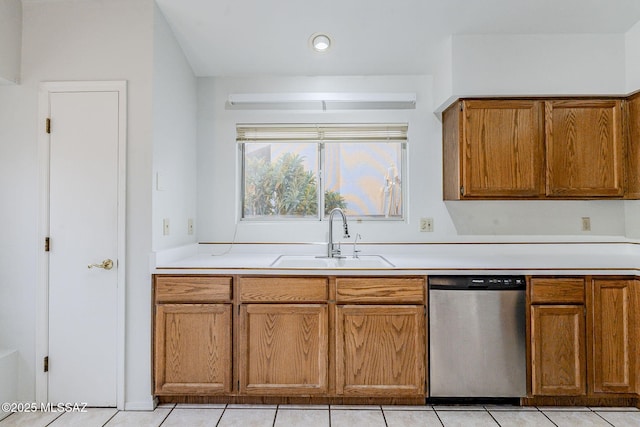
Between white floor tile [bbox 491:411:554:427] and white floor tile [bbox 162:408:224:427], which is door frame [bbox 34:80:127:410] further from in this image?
white floor tile [bbox 491:411:554:427]

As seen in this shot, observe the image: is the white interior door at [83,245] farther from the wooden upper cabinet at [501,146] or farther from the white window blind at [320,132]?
the wooden upper cabinet at [501,146]

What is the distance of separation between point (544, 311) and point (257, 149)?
2.31 metres

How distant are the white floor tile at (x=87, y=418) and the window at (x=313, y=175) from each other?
1579mm

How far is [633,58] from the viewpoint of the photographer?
8.73ft

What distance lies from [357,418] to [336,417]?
0.12 m

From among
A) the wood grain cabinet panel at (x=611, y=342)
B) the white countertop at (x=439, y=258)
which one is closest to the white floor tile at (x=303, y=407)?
the white countertop at (x=439, y=258)

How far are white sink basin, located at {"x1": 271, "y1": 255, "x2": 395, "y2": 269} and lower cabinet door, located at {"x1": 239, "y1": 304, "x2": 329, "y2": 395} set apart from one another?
1.09 ft

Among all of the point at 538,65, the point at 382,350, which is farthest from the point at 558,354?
the point at 538,65

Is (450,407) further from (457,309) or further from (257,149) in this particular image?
(257,149)

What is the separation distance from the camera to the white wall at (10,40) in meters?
2.33

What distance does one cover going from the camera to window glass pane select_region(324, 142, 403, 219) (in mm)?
3209

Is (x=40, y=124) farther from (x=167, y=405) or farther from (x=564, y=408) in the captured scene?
(x=564, y=408)

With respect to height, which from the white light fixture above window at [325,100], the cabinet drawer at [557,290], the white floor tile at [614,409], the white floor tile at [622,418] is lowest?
the white floor tile at [622,418]

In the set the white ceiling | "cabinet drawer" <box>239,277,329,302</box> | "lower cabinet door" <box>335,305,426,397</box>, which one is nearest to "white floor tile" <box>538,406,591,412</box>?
"lower cabinet door" <box>335,305,426,397</box>
